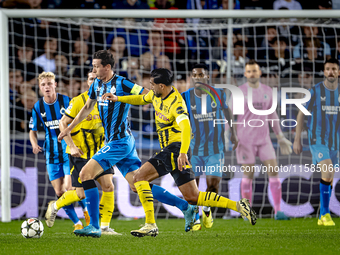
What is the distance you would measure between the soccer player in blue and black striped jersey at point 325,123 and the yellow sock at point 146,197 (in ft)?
8.11

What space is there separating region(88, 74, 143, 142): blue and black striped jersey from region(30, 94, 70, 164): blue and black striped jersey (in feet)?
3.18

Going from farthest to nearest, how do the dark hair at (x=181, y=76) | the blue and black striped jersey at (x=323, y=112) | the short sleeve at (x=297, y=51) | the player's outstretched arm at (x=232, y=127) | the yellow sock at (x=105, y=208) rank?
the short sleeve at (x=297, y=51) < the dark hair at (x=181, y=76) < the blue and black striped jersey at (x=323, y=112) < the player's outstretched arm at (x=232, y=127) < the yellow sock at (x=105, y=208)

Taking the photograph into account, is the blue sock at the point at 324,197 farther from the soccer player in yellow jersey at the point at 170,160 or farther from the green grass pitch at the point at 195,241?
the soccer player in yellow jersey at the point at 170,160

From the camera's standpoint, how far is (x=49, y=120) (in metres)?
5.84

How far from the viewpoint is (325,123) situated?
6.16 m

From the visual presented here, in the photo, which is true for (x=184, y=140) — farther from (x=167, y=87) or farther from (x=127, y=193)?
(x=127, y=193)

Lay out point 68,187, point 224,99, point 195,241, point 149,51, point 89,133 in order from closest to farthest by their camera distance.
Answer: point 195,241 → point 89,133 → point 68,187 → point 224,99 → point 149,51

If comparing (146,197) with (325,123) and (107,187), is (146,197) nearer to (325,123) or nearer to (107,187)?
(107,187)

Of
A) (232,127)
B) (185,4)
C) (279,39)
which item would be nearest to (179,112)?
(232,127)

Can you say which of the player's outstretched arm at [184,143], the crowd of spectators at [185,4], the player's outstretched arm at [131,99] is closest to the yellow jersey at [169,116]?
the player's outstretched arm at [184,143]

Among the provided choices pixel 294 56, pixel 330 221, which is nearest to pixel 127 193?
pixel 330 221

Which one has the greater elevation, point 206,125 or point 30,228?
point 206,125

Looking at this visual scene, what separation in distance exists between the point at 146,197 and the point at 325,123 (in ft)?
9.31

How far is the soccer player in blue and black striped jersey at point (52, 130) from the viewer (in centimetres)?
573
